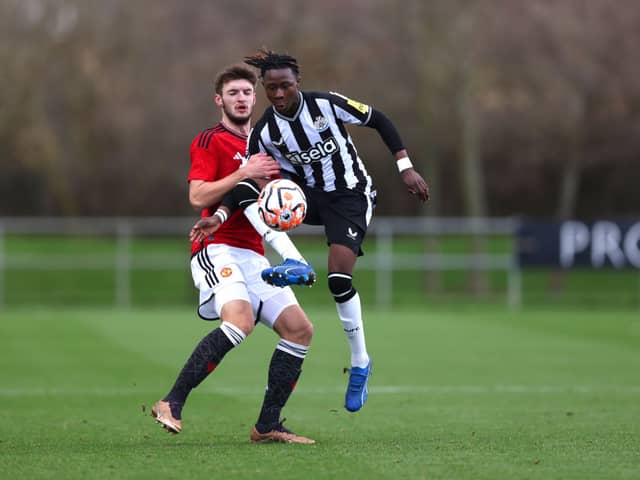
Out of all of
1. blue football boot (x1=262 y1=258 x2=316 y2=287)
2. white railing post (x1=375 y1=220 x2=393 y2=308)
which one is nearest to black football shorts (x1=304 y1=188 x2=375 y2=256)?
blue football boot (x1=262 y1=258 x2=316 y2=287)

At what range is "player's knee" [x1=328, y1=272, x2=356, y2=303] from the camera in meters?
7.30

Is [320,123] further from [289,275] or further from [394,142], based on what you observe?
[289,275]

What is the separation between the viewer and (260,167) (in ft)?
22.9

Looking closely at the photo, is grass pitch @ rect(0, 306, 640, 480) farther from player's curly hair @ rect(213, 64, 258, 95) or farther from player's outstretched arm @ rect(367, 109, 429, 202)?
player's curly hair @ rect(213, 64, 258, 95)

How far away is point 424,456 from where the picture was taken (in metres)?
6.48

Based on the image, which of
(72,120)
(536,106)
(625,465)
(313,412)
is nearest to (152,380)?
(313,412)

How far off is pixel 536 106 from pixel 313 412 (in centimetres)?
2356

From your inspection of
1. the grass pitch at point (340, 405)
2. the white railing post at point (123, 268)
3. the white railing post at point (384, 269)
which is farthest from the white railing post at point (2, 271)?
the white railing post at point (384, 269)

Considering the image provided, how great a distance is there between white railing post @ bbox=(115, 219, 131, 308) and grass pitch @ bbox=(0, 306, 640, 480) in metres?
6.47

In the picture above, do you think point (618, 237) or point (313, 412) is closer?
point (313, 412)

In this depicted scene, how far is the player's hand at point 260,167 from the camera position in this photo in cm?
697

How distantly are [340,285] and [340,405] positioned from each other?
2696mm

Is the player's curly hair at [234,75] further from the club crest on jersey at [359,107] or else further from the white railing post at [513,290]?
the white railing post at [513,290]

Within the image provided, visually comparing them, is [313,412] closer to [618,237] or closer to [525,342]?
[525,342]
